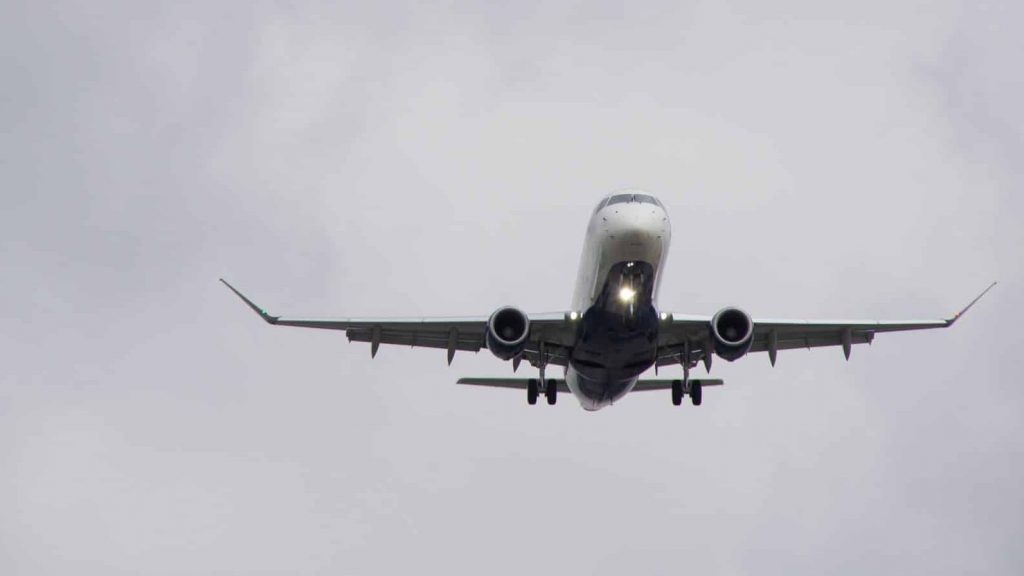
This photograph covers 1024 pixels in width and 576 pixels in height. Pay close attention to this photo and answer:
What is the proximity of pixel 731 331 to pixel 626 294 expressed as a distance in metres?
3.67

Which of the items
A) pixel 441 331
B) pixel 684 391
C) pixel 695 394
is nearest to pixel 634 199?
pixel 441 331

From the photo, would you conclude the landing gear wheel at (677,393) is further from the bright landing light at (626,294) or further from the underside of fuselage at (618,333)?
the bright landing light at (626,294)

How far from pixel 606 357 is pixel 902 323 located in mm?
9267

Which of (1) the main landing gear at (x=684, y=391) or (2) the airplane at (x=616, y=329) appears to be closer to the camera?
(2) the airplane at (x=616, y=329)

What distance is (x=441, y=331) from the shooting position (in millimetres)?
42625

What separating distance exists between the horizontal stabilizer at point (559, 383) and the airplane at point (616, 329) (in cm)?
8

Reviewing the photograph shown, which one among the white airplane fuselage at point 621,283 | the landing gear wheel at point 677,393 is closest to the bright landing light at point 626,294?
the white airplane fuselage at point 621,283

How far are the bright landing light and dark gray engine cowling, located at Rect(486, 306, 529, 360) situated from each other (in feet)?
9.55

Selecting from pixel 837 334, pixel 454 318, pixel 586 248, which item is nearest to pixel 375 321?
pixel 454 318

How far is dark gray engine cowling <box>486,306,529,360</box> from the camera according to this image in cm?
3922

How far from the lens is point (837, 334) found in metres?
44.4

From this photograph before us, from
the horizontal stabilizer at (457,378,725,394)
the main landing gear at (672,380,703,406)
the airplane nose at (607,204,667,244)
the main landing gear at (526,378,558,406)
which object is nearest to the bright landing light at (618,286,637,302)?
the airplane nose at (607,204,667,244)

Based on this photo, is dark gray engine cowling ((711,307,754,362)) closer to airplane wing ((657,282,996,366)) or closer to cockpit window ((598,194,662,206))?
airplane wing ((657,282,996,366))

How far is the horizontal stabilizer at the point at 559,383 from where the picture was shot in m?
46.9
